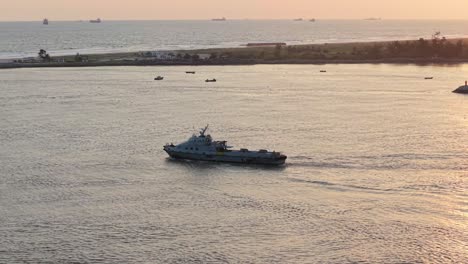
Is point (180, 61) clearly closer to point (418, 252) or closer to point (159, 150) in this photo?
point (159, 150)

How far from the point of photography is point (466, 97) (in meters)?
80.2

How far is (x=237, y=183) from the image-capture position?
137ft

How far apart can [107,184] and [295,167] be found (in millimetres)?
11422

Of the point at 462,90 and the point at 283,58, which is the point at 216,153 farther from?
the point at 283,58

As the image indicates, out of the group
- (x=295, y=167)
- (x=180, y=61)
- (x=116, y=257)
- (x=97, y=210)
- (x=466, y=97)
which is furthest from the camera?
(x=180, y=61)

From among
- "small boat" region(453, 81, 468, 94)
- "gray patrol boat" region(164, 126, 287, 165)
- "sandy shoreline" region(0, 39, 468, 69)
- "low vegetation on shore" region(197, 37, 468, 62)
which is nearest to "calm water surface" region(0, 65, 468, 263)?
"gray patrol boat" region(164, 126, 287, 165)

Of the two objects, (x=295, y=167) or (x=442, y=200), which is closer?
(x=442, y=200)

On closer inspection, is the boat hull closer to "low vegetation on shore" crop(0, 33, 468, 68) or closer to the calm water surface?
the calm water surface

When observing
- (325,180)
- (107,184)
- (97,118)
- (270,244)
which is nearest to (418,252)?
(270,244)

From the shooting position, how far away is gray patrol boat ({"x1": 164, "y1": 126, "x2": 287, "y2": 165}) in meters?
45.3

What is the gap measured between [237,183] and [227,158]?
5.64m

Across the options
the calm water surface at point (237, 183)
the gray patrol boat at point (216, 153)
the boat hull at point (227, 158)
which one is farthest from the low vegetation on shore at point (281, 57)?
the boat hull at point (227, 158)

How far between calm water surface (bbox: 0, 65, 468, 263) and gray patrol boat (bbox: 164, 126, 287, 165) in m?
0.65

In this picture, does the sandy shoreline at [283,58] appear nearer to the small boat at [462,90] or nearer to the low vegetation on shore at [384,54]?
the low vegetation on shore at [384,54]
